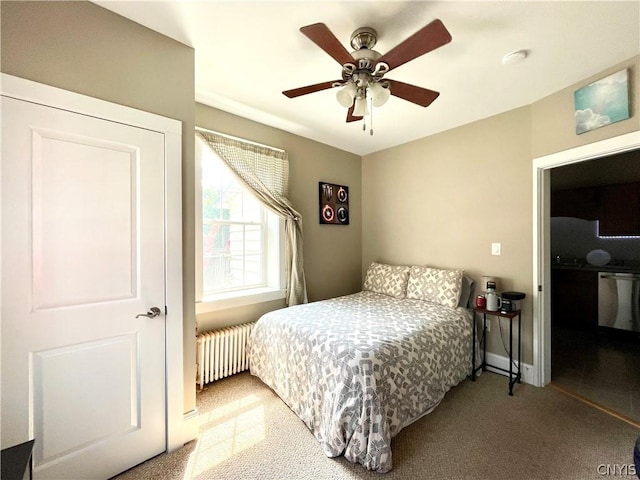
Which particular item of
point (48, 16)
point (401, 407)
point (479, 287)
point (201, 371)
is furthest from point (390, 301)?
point (48, 16)

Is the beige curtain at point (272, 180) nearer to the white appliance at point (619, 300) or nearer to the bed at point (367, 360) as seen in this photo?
the bed at point (367, 360)

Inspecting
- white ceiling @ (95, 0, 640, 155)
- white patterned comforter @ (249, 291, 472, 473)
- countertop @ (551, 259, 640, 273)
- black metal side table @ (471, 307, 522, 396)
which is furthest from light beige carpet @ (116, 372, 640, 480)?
white ceiling @ (95, 0, 640, 155)

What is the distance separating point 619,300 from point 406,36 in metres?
4.42

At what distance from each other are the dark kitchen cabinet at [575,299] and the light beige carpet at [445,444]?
2.35 metres

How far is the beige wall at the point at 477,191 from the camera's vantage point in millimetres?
2322

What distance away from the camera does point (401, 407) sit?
5.92ft

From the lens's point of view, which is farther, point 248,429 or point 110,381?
point 248,429

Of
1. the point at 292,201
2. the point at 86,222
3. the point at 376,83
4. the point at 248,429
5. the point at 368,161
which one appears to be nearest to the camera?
the point at 86,222

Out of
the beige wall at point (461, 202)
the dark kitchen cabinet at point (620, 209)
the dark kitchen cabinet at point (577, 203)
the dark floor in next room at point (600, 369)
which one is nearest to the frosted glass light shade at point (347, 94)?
the beige wall at point (461, 202)

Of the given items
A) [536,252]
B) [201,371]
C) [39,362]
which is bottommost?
[201,371]

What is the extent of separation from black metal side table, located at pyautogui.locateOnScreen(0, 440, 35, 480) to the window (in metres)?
1.44

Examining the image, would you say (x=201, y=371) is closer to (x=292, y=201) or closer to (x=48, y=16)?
(x=292, y=201)

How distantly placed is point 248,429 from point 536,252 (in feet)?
9.38

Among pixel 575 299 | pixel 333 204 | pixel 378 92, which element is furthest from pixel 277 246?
pixel 575 299
